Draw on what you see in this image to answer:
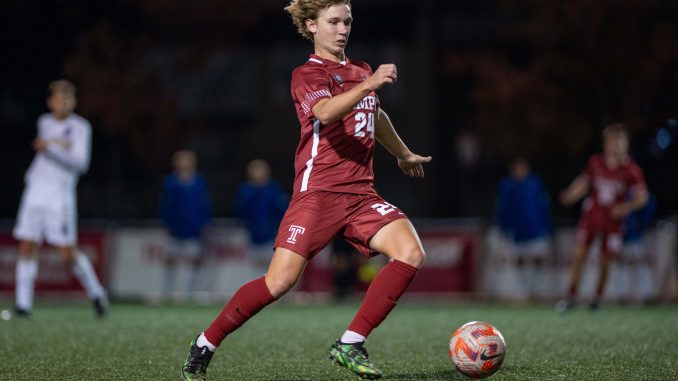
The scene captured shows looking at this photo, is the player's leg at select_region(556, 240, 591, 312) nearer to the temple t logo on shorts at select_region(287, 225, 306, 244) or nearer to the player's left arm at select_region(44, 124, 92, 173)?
the player's left arm at select_region(44, 124, 92, 173)

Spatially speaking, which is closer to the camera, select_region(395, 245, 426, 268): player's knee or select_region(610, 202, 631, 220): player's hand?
select_region(395, 245, 426, 268): player's knee

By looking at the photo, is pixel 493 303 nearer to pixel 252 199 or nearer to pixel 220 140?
pixel 252 199

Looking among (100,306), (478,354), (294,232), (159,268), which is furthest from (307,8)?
(159,268)

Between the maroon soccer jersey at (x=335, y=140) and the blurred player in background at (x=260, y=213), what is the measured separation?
33.9 feet

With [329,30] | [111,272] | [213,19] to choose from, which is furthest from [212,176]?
[329,30]

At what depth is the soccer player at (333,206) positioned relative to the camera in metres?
5.73

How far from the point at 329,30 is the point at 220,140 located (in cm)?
2167

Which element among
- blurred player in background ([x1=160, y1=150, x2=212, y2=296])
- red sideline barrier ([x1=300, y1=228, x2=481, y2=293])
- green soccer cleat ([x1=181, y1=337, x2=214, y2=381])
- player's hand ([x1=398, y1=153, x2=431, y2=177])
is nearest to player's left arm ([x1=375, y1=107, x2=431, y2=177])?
player's hand ([x1=398, y1=153, x2=431, y2=177])

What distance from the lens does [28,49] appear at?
74.6 feet

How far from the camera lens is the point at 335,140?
19.6 feet

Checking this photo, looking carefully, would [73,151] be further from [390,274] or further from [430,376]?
[390,274]

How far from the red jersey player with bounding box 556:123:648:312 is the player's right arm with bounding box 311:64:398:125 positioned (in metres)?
7.98

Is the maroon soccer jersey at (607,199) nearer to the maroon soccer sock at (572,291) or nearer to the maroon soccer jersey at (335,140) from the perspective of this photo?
the maroon soccer sock at (572,291)

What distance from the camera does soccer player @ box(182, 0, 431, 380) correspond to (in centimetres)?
573
